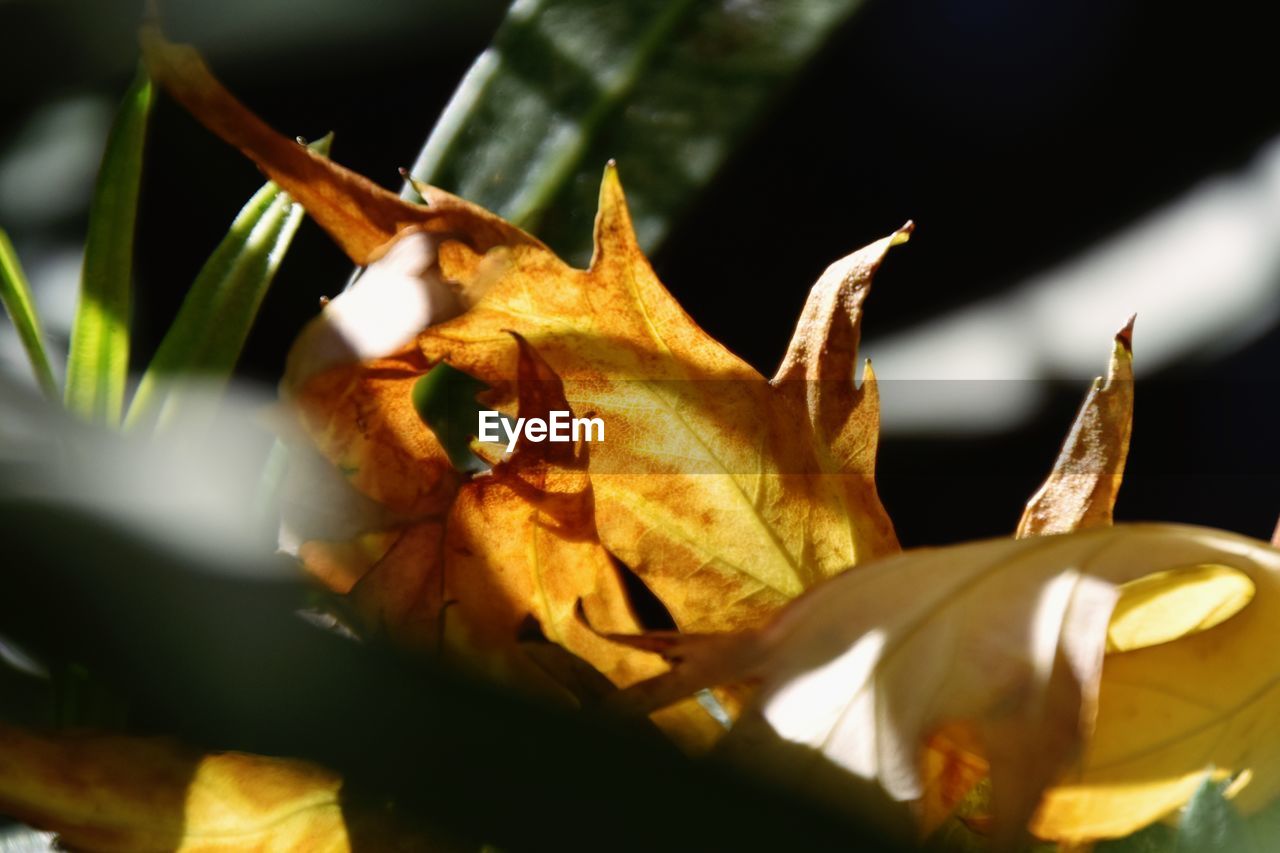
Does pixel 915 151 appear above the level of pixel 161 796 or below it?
above

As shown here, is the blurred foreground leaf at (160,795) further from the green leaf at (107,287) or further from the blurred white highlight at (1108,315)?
the blurred white highlight at (1108,315)

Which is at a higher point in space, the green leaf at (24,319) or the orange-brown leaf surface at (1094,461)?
the green leaf at (24,319)

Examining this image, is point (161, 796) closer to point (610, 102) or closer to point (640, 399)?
point (640, 399)

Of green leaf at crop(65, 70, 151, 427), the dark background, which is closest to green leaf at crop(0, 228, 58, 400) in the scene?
green leaf at crop(65, 70, 151, 427)

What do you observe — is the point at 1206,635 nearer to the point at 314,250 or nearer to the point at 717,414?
the point at 717,414

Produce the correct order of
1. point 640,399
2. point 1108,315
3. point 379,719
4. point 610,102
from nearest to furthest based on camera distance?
point 379,719
point 640,399
point 610,102
point 1108,315

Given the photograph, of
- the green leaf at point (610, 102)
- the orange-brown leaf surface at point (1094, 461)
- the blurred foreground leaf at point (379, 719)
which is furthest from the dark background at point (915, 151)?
the blurred foreground leaf at point (379, 719)

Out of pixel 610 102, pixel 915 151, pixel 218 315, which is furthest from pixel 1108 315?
pixel 218 315
